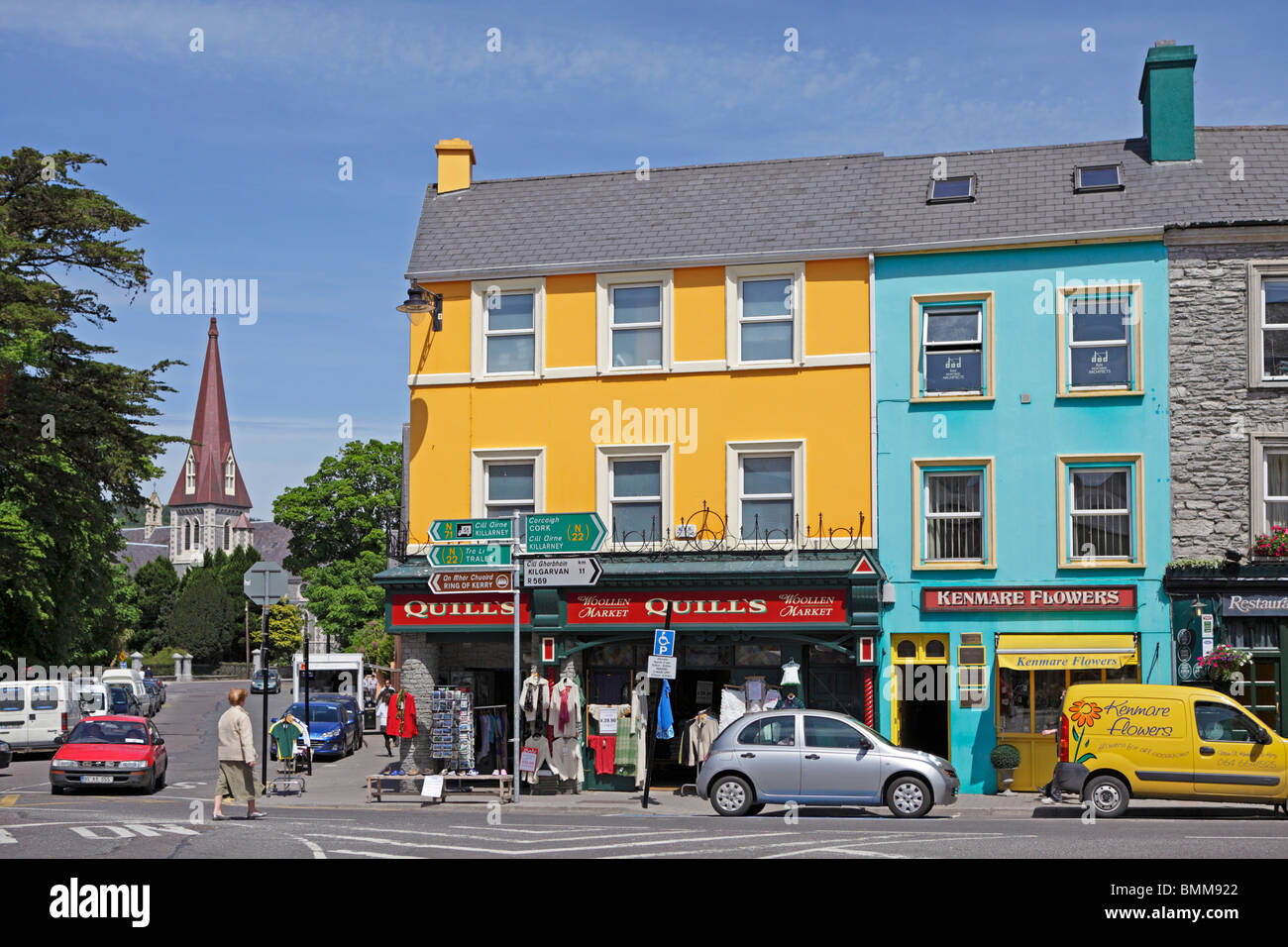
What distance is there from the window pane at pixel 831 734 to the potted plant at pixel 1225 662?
7.31 metres

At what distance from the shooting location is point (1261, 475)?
24.9 m

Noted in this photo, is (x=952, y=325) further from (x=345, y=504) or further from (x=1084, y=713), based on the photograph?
(x=345, y=504)

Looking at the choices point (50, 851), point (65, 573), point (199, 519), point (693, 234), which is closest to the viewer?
point (50, 851)

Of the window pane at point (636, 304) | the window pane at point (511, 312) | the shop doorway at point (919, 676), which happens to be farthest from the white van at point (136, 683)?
the shop doorway at point (919, 676)

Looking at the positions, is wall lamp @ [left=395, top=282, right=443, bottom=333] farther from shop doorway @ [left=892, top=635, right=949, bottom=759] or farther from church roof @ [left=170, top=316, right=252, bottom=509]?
church roof @ [left=170, top=316, right=252, bottom=509]

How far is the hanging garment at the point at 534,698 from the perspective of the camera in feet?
81.8

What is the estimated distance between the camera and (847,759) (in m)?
20.5

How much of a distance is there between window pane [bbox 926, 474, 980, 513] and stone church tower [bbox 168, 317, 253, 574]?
144 metres

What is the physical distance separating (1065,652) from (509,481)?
10.8 m
